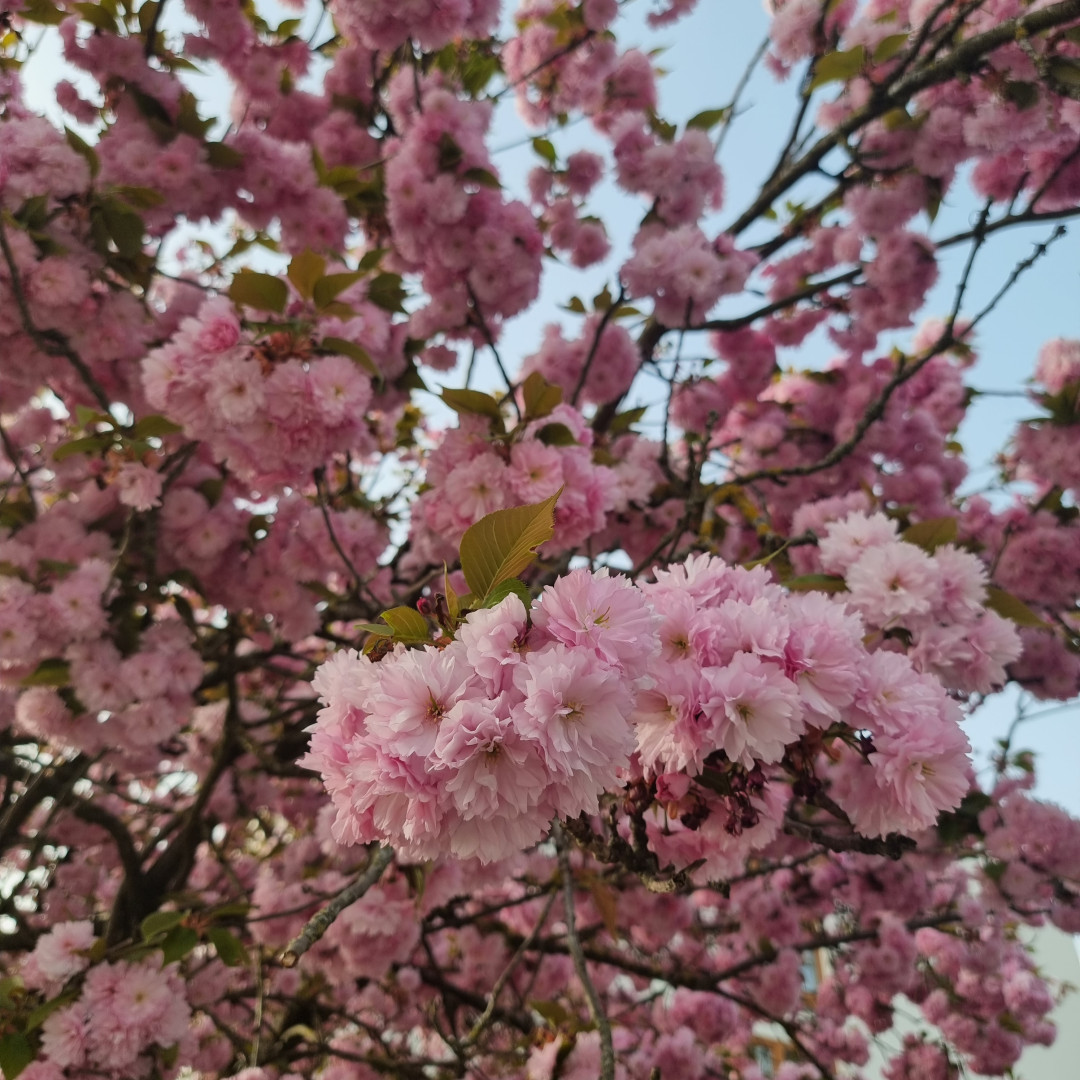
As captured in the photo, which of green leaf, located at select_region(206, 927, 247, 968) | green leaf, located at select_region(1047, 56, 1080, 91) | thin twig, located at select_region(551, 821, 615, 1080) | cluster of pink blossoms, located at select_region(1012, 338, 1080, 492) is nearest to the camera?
thin twig, located at select_region(551, 821, 615, 1080)

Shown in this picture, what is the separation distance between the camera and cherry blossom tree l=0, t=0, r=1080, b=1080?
2.77 ft

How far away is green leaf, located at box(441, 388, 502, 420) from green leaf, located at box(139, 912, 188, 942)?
137cm

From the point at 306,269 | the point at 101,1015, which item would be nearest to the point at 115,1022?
the point at 101,1015

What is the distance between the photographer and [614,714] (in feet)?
2.18

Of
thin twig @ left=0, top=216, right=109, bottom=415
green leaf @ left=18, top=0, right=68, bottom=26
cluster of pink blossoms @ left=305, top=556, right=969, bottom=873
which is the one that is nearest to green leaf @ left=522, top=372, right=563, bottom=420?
cluster of pink blossoms @ left=305, top=556, right=969, bottom=873

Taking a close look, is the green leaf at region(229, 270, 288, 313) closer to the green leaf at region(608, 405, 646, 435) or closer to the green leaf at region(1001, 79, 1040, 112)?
the green leaf at region(608, 405, 646, 435)

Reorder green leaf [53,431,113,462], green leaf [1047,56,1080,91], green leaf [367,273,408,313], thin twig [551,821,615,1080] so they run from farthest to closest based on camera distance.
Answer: green leaf [367,273,408,313], green leaf [1047,56,1080,91], green leaf [53,431,113,462], thin twig [551,821,615,1080]

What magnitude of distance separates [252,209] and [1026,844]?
407cm

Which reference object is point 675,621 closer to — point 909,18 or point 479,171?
point 479,171

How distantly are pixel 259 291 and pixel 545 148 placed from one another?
7.93ft

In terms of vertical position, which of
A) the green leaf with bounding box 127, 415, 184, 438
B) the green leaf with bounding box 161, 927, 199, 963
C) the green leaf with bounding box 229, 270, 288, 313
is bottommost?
the green leaf with bounding box 161, 927, 199, 963

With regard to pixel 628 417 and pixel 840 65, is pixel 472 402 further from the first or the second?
pixel 840 65

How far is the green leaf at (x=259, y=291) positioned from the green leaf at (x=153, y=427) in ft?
1.78

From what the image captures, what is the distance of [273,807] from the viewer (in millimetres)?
3398
